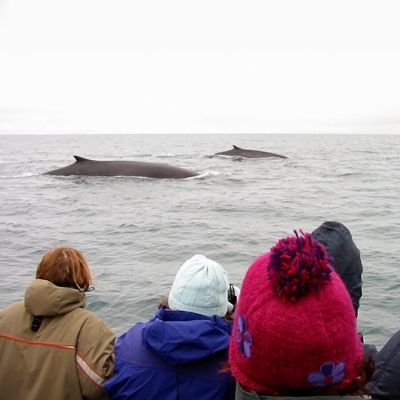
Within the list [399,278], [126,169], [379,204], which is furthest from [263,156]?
[399,278]

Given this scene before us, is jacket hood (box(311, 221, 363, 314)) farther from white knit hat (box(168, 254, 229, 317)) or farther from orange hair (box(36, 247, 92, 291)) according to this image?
orange hair (box(36, 247, 92, 291))

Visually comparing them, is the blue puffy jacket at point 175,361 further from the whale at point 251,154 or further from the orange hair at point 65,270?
the whale at point 251,154

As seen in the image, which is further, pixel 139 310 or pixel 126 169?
pixel 126 169

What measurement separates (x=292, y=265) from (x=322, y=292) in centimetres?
18

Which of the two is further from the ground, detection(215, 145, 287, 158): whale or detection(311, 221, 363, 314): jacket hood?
detection(311, 221, 363, 314): jacket hood

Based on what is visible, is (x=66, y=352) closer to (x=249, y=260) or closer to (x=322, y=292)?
(x=322, y=292)

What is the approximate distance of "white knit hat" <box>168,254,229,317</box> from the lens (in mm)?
3717

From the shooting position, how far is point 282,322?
2479 millimetres

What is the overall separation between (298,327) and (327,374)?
0.85ft

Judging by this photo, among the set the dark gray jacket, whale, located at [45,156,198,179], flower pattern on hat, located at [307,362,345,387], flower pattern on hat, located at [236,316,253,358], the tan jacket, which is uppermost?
flower pattern on hat, located at [236,316,253,358]

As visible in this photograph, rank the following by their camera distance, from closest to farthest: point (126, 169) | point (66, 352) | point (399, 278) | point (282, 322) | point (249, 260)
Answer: point (282, 322) < point (66, 352) < point (399, 278) < point (249, 260) < point (126, 169)

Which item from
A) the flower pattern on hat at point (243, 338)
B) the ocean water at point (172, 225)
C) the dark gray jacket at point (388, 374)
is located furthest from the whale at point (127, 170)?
the flower pattern on hat at point (243, 338)

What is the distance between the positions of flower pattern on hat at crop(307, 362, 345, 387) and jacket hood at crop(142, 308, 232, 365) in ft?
3.07

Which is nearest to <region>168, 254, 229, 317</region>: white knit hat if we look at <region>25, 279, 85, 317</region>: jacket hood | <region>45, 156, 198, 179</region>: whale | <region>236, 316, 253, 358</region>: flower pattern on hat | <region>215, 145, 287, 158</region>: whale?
<region>25, 279, 85, 317</region>: jacket hood
